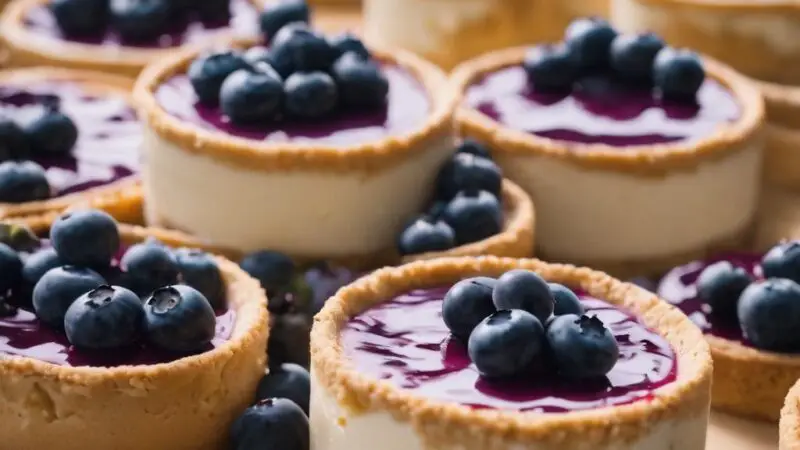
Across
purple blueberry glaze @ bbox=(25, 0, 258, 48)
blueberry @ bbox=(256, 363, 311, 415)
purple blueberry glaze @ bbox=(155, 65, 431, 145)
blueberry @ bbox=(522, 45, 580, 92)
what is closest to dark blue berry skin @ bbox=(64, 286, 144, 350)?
blueberry @ bbox=(256, 363, 311, 415)

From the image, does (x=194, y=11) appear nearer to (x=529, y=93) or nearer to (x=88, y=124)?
(x=88, y=124)

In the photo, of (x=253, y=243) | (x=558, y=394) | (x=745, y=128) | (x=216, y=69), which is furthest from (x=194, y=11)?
(x=558, y=394)

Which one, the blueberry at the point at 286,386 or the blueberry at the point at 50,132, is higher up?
the blueberry at the point at 50,132

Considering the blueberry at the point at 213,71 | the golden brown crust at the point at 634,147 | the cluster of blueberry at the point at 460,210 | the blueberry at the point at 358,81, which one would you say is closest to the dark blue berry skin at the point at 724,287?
the golden brown crust at the point at 634,147

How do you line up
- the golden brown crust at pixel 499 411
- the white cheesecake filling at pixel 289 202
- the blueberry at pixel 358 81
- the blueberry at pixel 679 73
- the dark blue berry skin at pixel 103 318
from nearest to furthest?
1. the golden brown crust at pixel 499 411
2. the dark blue berry skin at pixel 103 318
3. the white cheesecake filling at pixel 289 202
4. the blueberry at pixel 358 81
5. the blueberry at pixel 679 73

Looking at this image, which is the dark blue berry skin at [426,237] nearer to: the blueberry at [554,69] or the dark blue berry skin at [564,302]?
the dark blue berry skin at [564,302]
